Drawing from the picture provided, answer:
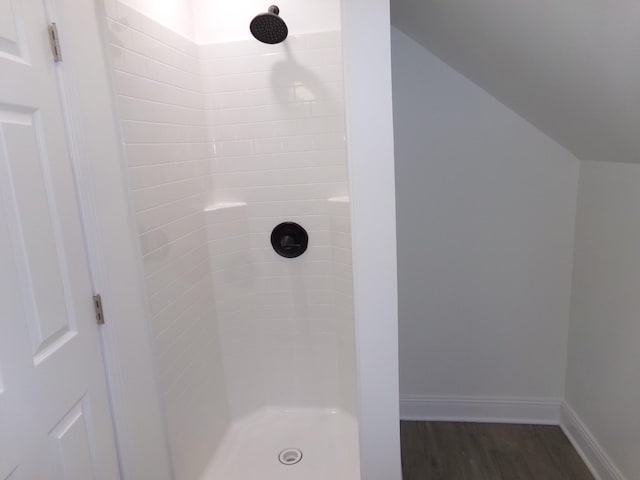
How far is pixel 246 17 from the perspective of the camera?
1941mm

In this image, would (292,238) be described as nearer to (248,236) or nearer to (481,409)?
(248,236)

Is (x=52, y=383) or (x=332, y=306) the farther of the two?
(x=332, y=306)

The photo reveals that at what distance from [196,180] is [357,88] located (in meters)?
0.96

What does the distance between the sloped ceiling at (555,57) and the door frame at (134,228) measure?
464 millimetres

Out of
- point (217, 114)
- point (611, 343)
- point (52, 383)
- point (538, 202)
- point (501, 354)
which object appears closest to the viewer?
point (52, 383)

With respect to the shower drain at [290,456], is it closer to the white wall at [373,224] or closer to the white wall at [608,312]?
the white wall at [373,224]

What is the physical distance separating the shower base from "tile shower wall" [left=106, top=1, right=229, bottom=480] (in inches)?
4.0

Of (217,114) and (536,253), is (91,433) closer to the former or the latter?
(217,114)

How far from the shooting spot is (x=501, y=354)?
2406 millimetres

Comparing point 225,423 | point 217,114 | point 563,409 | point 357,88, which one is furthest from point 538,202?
point 225,423

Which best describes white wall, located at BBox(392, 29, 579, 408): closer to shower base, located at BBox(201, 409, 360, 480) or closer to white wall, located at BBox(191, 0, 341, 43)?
white wall, located at BBox(191, 0, 341, 43)

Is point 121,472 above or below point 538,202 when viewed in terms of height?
below

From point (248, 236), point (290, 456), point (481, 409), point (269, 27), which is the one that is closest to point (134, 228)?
point (248, 236)

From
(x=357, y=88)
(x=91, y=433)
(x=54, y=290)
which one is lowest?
(x=91, y=433)
